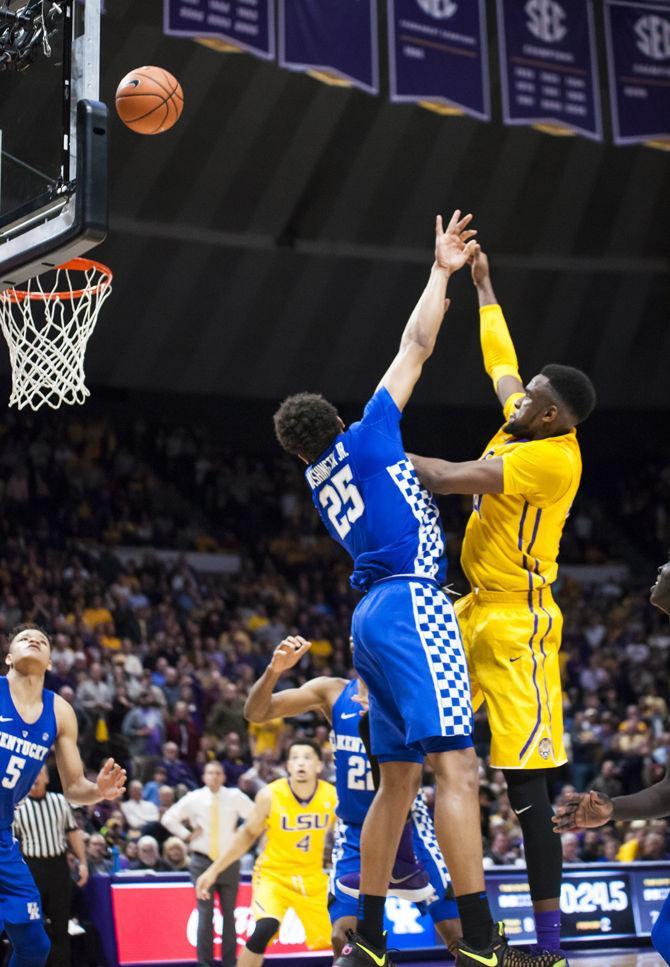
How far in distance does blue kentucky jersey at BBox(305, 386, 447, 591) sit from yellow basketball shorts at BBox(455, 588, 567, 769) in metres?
0.43

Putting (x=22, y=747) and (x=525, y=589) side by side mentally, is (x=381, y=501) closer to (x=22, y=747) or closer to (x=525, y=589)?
(x=525, y=589)

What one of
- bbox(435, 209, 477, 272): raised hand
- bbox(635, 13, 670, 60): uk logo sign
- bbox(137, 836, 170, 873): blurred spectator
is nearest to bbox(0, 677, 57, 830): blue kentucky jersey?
bbox(435, 209, 477, 272): raised hand

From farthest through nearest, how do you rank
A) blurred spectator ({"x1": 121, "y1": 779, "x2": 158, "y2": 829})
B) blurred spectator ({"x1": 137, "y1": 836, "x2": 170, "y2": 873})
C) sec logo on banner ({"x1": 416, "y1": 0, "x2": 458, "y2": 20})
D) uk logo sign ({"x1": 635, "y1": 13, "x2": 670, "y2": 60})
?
uk logo sign ({"x1": 635, "y1": 13, "x2": 670, "y2": 60}), sec logo on banner ({"x1": 416, "y1": 0, "x2": 458, "y2": 20}), blurred spectator ({"x1": 121, "y1": 779, "x2": 158, "y2": 829}), blurred spectator ({"x1": 137, "y1": 836, "x2": 170, "y2": 873})

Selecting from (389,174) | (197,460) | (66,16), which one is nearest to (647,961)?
(66,16)

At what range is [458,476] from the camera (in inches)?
208

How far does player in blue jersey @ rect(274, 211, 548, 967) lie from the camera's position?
4.76 metres

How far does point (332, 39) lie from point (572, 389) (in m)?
8.38

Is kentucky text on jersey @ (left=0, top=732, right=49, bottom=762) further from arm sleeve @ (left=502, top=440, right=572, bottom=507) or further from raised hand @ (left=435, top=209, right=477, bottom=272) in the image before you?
raised hand @ (left=435, top=209, right=477, bottom=272)

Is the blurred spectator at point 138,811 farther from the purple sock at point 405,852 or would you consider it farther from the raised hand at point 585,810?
the raised hand at point 585,810

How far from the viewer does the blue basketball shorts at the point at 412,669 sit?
4.86m

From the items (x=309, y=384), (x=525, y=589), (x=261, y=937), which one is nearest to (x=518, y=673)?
(x=525, y=589)

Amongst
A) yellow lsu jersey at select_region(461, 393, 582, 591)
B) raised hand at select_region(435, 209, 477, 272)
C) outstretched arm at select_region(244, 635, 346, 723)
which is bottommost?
outstretched arm at select_region(244, 635, 346, 723)

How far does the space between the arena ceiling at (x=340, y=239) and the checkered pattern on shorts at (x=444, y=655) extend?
13.3 metres

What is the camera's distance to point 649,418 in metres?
25.0
